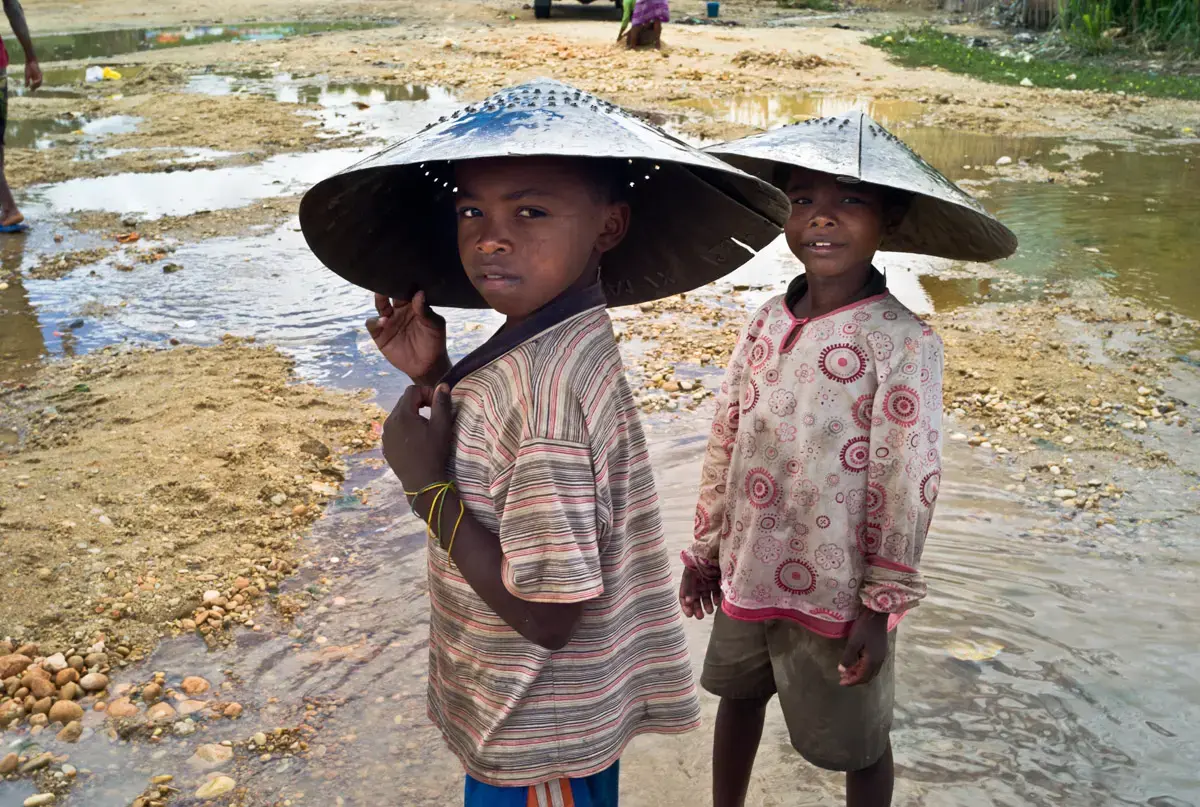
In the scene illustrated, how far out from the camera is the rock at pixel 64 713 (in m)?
2.53

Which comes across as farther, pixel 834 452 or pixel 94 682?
pixel 94 682

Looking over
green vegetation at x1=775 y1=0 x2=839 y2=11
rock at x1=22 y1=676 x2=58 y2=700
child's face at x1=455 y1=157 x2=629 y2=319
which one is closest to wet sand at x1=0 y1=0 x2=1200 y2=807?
rock at x1=22 y1=676 x2=58 y2=700

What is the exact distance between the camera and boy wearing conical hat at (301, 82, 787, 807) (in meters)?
1.38

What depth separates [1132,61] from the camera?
1385 cm

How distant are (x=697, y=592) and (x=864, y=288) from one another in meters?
0.72

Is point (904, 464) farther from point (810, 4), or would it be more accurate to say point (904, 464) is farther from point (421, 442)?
point (810, 4)

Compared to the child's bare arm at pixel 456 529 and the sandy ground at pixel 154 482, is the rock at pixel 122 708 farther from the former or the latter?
the child's bare arm at pixel 456 529

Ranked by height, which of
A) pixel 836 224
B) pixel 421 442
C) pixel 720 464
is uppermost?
pixel 836 224

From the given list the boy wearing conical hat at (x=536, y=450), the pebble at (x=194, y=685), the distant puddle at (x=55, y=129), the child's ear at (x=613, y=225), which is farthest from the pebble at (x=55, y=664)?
the distant puddle at (x=55, y=129)

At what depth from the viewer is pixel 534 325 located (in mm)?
1490

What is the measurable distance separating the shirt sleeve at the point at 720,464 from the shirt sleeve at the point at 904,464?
0.32m

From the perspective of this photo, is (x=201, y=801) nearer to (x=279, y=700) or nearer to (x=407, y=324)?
(x=279, y=700)

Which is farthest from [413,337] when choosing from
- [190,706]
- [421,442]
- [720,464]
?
[190,706]

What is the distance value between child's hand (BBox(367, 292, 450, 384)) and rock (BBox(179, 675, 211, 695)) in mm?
1476
